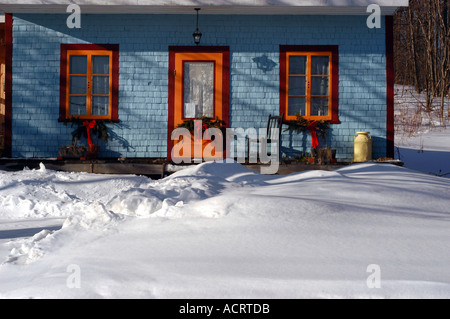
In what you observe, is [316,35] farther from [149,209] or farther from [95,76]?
[149,209]

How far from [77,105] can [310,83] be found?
460cm

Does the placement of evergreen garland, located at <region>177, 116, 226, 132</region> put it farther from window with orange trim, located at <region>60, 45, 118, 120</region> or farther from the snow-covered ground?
the snow-covered ground

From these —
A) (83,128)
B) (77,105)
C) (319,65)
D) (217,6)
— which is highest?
(217,6)

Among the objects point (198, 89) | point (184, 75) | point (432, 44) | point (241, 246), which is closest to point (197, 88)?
point (198, 89)

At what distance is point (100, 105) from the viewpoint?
9828mm

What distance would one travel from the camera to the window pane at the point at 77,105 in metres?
9.80

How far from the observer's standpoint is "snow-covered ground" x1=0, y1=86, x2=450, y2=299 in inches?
115

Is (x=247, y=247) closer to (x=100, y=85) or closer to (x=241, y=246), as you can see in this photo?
(x=241, y=246)

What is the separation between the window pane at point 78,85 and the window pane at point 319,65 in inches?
177

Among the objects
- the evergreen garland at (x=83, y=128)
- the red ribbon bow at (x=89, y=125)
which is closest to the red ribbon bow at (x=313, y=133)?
the evergreen garland at (x=83, y=128)

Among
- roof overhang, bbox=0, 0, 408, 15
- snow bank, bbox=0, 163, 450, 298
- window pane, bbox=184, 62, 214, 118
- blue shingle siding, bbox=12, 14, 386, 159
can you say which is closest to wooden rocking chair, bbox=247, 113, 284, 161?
blue shingle siding, bbox=12, 14, 386, 159

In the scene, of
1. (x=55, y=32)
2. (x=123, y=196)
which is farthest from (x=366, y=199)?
(x=55, y=32)

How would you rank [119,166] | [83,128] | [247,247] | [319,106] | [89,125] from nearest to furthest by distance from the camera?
[247,247], [119,166], [89,125], [83,128], [319,106]

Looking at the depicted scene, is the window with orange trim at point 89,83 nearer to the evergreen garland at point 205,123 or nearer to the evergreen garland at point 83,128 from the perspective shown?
the evergreen garland at point 83,128
